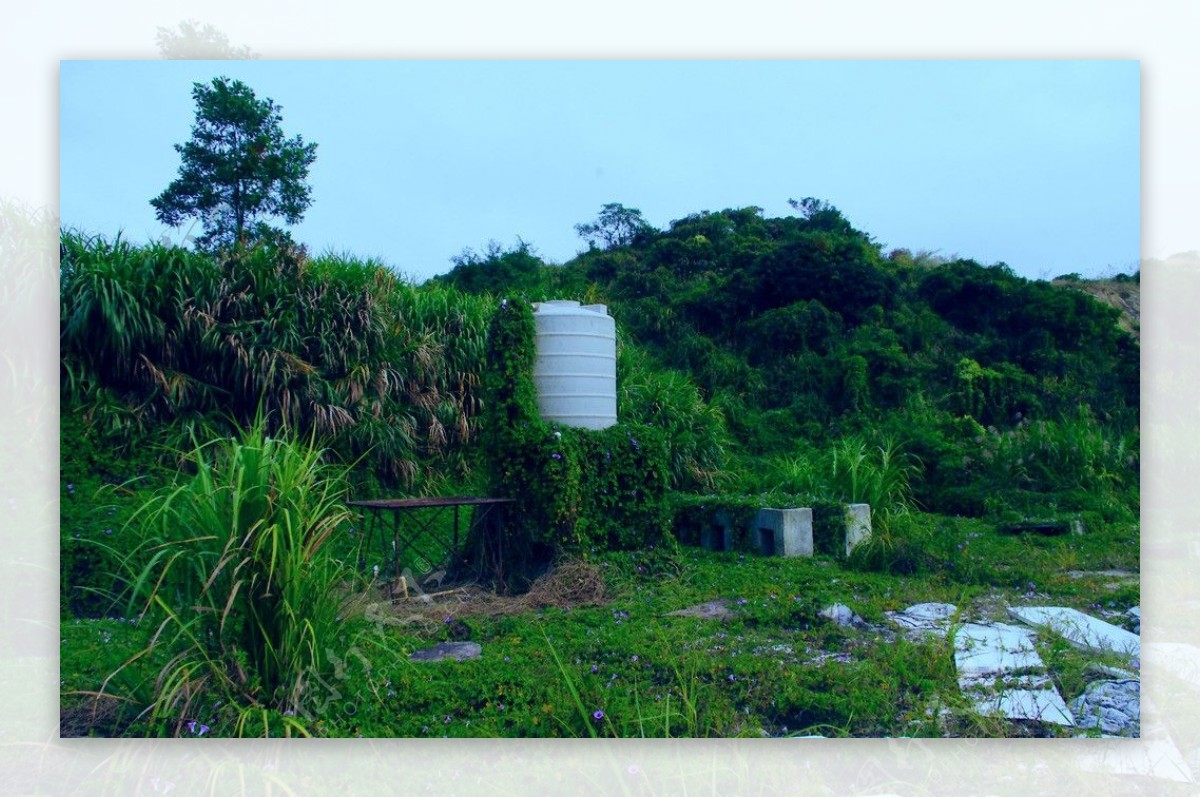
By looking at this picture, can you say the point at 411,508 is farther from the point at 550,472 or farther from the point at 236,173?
the point at 236,173

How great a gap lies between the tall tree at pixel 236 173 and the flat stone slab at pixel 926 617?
8006 mm

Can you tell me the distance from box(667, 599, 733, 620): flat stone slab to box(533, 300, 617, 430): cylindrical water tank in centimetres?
177

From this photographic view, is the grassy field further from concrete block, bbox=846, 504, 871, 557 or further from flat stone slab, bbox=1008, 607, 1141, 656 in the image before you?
concrete block, bbox=846, 504, 871, 557

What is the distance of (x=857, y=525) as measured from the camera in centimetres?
752

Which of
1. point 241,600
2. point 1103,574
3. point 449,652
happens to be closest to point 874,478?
point 1103,574

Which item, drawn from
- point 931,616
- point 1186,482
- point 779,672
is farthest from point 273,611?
point 1186,482

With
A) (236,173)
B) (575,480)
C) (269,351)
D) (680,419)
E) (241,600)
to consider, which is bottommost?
(241,600)

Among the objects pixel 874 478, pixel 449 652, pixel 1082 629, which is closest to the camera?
pixel 449 652

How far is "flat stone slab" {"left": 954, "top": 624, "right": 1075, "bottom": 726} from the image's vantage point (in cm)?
379

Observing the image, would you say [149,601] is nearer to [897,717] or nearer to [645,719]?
[645,719]

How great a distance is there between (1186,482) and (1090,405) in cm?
712

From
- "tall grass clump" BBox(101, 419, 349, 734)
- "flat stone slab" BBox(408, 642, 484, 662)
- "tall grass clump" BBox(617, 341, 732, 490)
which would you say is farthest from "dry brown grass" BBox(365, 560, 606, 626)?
"tall grass clump" BBox(617, 341, 732, 490)

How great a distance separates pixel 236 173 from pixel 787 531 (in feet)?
28.8

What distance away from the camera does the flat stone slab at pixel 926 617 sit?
505cm
